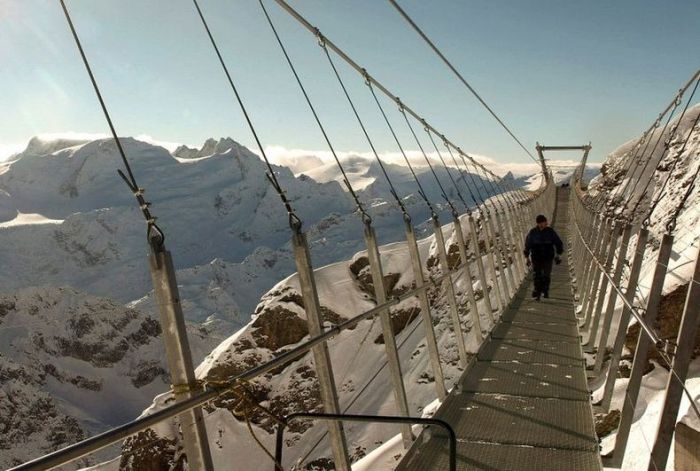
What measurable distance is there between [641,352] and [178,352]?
2826 millimetres

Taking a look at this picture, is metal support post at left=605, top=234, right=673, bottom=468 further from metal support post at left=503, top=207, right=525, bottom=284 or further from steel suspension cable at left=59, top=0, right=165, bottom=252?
metal support post at left=503, top=207, right=525, bottom=284

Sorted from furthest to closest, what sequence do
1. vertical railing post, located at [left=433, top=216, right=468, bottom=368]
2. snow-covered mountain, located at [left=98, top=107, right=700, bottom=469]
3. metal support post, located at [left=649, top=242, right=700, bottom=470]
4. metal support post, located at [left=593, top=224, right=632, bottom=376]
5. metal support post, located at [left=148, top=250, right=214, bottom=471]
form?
snow-covered mountain, located at [left=98, top=107, right=700, bottom=469], vertical railing post, located at [left=433, top=216, right=468, bottom=368], metal support post, located at [left=593, top=224, right=632, bottom=376], metal support post, located at [left=649, top=242, right=700, bottom=470], metal support post, located at [left=148, top=250, right=214, bottom=471]

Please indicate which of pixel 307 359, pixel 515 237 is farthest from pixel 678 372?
pixel 307 359

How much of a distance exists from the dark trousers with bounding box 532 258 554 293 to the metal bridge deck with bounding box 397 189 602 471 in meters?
2.37

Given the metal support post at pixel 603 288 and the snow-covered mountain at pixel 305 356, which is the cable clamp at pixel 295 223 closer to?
the metal support post at pixel 603 288

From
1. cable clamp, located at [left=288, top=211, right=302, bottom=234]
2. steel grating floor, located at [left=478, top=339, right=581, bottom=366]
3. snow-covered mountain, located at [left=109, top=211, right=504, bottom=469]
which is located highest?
cable clamp, located at [left=288, top=211, right=302, bottom=234]

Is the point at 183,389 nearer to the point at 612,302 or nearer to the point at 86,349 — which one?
the point at 612,302

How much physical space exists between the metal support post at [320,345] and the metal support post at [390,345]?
35.6 inches

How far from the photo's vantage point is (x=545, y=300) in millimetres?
10836

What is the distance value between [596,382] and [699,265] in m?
3.89

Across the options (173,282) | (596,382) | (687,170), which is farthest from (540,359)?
(687,170)

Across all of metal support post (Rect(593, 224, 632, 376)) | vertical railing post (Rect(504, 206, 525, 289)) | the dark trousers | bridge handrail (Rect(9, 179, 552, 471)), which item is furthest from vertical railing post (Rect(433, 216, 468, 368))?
vertical railing post (Rect(504, 206, 525, 289))

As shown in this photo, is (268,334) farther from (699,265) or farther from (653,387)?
(699,265)

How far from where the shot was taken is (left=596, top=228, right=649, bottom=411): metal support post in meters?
4.21
